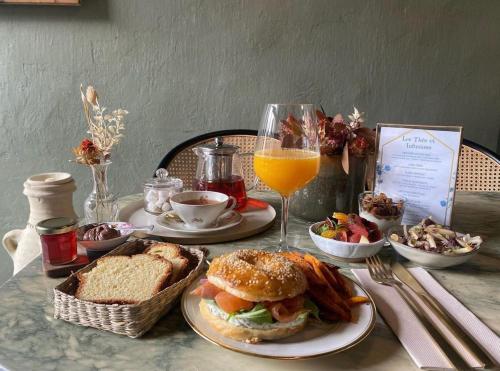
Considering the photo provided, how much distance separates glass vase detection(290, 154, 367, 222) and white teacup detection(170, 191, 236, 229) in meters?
0.25

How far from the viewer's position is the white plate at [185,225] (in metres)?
1.00

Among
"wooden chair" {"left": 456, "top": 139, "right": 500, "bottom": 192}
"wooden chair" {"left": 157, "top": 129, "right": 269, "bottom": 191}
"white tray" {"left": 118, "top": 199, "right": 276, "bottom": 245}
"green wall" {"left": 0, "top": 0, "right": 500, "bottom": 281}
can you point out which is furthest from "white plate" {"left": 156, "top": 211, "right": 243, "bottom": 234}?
"green wall" {"left": 0, "top": 0, "right": 500, "bottom": 281}

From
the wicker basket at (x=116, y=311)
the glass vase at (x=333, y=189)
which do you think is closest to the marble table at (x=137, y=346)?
the wicker basket at (x=116, y=311)

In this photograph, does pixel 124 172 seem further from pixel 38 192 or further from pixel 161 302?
pixel 161 302

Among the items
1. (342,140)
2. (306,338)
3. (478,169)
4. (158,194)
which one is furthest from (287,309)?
(478,169)

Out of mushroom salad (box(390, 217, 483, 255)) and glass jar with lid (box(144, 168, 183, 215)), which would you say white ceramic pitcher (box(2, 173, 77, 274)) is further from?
mushroom salad (box(390, 217, 483, 255))

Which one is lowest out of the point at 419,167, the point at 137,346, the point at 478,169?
the point at 137,346

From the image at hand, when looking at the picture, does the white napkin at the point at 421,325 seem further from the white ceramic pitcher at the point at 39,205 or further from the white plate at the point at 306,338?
the white ceramic pitcher at the point at 39,205

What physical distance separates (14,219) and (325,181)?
7.26ft

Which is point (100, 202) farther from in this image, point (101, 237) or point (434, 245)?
point (434, 245)

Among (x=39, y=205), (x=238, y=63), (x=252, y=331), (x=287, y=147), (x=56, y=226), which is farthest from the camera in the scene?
(x=238, y=63)

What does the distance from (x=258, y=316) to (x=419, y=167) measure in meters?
0.68

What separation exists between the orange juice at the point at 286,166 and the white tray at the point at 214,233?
0.15 meters

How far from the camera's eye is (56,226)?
79 centimetres
